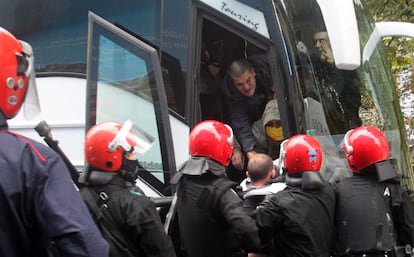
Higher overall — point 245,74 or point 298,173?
point 245,74

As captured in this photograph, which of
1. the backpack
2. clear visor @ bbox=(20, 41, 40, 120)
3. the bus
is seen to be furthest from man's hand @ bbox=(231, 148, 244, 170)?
clear visor @ bbox=(20, 41, 40, 120)

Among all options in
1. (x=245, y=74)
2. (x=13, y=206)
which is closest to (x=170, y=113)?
(x=245, y=74)

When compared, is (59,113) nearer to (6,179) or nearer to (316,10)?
(316,10)

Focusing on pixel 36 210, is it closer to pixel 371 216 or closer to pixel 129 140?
pixel 129 140

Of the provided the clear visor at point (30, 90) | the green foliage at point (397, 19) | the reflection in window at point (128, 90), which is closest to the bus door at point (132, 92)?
the reflection in window at point (128, 90)

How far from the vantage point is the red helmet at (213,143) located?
3.84 metres

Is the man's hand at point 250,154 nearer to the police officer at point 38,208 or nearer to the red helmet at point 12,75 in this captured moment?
the red helmet at point 12,75

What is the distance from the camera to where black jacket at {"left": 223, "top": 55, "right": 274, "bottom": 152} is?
505 cm

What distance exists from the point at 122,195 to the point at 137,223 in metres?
0.19

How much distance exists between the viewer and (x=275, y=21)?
4.51 m

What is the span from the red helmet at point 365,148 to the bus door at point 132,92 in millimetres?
1280

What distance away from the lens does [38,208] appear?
195cm

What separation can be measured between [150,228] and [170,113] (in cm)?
156

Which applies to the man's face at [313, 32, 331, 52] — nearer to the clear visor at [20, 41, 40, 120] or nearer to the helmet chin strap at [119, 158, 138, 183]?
the helmet chin strap at [119, 158, 138, 183]
